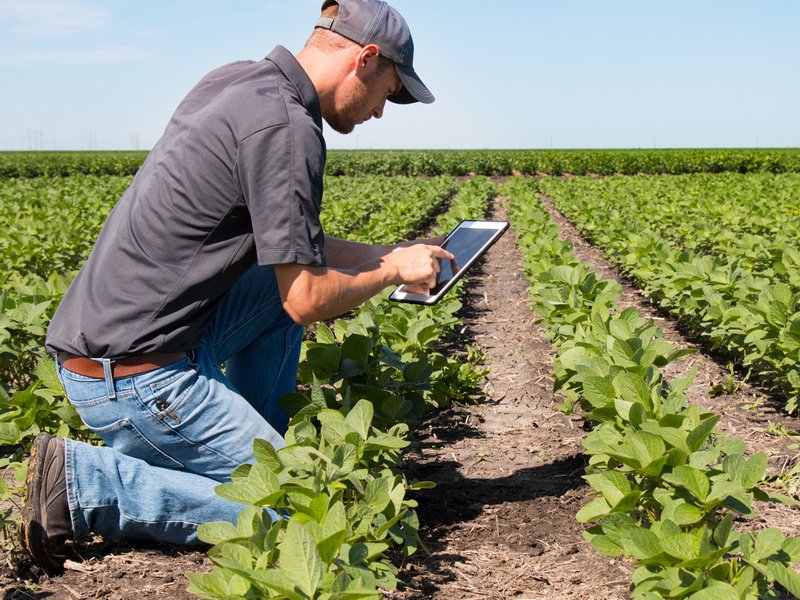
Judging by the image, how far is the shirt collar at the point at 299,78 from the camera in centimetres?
237

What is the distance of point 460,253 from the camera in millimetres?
2951

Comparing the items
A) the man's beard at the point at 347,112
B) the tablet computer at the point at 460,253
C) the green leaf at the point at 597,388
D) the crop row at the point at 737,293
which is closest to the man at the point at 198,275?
the man's beard at the point at 347,112

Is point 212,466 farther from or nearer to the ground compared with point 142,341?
nearer to the ground

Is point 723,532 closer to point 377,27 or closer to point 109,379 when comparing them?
point 377,27

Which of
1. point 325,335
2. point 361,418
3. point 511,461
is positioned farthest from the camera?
point 511,461

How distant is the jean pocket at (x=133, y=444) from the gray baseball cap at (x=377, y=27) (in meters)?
1.38

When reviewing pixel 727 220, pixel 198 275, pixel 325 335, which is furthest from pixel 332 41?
pixel 727 220

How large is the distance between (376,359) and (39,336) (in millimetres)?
1861

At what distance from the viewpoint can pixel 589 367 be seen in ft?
9.17

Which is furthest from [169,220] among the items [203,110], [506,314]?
[506,314]

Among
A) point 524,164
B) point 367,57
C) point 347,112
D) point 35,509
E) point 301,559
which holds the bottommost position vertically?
point 35,509

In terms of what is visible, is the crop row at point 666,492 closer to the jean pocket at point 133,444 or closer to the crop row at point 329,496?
the crop row at point 329,496

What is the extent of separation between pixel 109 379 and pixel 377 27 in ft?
4.40

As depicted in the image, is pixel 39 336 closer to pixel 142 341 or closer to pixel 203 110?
pixel 142 341
